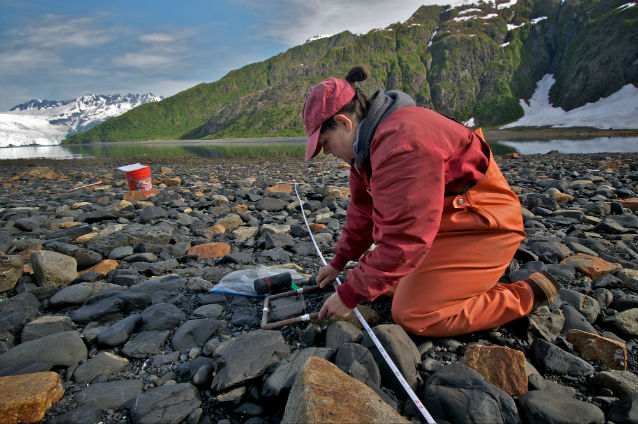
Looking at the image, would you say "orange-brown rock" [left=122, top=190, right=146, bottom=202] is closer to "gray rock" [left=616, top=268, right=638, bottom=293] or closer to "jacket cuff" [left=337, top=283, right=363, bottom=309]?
"jacket cuff" [left=337, top=283, right=363, bottom=309]

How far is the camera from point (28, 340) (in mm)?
2439

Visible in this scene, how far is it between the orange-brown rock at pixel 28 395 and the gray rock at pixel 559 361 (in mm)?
2821

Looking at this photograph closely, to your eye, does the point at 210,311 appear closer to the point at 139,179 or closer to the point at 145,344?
the point at 145,344

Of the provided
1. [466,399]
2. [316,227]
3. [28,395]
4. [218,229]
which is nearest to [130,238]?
[218,229]

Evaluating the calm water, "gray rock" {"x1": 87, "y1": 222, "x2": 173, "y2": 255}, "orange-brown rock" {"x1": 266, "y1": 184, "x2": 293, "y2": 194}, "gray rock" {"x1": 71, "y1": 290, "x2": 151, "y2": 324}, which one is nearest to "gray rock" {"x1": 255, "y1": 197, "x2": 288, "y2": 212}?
"orange-brown rock" {"x1": 266, "y1": 184, "x2": 293, "y2": 194}

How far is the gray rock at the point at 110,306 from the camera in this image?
2.72 metres

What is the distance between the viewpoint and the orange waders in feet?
7.29

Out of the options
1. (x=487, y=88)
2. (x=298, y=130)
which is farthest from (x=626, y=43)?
(x=298, y=130)

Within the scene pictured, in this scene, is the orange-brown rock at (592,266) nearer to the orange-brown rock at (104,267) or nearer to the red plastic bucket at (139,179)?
the orange-brown rock at (104,267)

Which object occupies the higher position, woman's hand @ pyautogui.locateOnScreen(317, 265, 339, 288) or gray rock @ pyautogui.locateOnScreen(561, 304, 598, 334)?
woman's hand @ pyautogui.locateOnScreen(317, 265, 339, 288)

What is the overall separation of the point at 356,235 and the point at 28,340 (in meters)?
2.60

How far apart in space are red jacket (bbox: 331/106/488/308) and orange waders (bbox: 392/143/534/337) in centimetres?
24

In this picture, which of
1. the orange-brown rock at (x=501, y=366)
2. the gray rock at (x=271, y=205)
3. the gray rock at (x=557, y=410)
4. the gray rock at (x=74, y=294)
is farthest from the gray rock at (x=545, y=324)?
the gray rock at (x=271, y=205)

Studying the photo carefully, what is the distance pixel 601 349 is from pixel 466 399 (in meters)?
1.11
